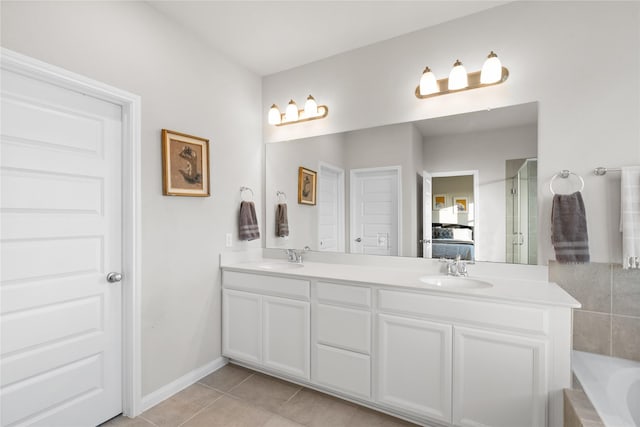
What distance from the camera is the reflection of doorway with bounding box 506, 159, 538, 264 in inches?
77.0

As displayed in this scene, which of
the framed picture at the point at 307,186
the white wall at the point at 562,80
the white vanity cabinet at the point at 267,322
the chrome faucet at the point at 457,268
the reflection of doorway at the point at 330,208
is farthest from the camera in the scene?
the framed picture at the point at 307,186

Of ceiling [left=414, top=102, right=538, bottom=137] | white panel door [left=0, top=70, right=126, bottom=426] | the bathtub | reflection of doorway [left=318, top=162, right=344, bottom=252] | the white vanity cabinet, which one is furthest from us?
reflection of doorway [left=318, top=162, right=344, bottom=252]

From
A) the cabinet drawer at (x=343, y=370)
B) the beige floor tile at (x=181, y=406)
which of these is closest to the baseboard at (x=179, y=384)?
the beige floor tile at (x=181, y=406)

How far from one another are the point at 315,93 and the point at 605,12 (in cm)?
194

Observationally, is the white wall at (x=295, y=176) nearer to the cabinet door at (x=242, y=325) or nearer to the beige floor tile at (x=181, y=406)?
the cabinet door at (x=242, y=325)

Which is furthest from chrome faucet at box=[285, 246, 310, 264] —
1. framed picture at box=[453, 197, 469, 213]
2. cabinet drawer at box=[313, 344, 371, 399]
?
framed picture at box=[453, 197, 469, 213]

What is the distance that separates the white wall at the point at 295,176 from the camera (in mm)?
2709

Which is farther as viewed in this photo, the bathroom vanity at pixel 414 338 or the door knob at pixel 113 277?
the door knob at pixel 113 277

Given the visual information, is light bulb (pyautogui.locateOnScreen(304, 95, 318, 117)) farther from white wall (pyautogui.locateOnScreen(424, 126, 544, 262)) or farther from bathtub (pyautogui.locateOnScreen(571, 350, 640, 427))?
bathtub (pyautogui.locateOnScreen(571, 350, 640, 427))

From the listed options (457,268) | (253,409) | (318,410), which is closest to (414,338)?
(457,268)

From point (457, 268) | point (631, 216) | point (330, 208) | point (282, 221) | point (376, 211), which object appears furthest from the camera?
point (282, 221)

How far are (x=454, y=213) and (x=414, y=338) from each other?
0.90m

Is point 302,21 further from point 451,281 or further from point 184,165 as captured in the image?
point 451,281

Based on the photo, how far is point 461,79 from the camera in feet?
6.77
